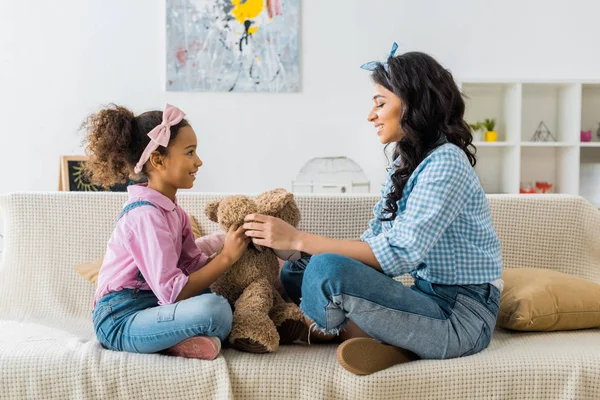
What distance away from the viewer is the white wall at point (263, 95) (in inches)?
164

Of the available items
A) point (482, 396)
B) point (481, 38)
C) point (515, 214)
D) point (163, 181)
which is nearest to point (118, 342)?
point (163, 181)

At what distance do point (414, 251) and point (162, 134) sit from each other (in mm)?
733

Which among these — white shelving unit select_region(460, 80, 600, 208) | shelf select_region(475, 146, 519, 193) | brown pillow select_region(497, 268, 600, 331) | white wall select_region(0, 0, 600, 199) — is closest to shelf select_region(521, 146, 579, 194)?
white shelving unit select_region(460, 80, 600, 208)

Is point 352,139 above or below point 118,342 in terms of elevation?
above

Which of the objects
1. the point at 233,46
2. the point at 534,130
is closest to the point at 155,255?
the point at 233,46

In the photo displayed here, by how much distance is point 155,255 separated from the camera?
5.61 ft

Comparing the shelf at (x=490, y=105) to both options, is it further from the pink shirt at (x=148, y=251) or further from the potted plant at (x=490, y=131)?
the pink shirt at (x=148, y=251)

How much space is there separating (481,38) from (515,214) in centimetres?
222

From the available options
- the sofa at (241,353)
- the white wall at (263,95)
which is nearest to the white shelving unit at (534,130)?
the white wall at (263,95)

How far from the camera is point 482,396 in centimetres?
163

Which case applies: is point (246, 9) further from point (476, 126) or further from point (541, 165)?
point (541, 165)

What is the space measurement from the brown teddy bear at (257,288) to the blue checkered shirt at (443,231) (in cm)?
28

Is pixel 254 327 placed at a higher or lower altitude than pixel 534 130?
lower

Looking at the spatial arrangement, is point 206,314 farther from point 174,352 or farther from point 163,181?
point 163,181
